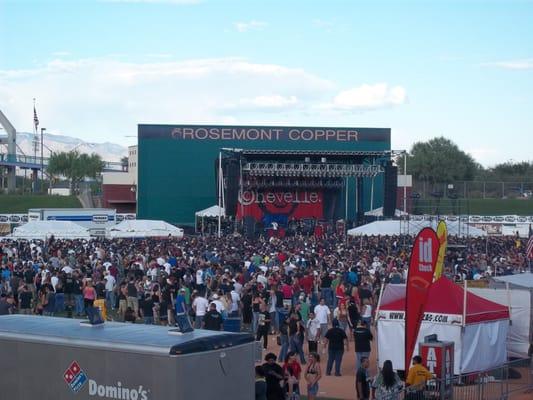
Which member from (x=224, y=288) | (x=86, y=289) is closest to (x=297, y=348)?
(x=224, y=288)

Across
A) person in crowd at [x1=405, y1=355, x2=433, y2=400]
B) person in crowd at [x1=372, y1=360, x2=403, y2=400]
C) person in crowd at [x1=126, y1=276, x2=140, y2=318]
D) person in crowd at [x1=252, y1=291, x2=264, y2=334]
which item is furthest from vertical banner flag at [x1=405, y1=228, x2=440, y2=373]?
person in crowd at [x1=126, y1=276, x2=140, y2=318]

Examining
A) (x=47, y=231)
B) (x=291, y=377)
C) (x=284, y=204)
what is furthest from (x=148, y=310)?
(x=284, y=204)

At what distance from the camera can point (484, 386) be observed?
47.8 feet

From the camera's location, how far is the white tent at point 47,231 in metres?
39.9

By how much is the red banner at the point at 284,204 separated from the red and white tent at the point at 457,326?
38425 mm

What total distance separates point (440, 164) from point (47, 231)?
70.7m

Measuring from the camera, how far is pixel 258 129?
64438mm

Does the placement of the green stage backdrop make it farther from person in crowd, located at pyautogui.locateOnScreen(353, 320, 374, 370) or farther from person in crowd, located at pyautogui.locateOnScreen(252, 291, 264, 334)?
person in crowd, located at pyautogui.locateOnScreen(353, 320, 374, 370)

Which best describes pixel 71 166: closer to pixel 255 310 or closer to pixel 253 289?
pixel 253 289

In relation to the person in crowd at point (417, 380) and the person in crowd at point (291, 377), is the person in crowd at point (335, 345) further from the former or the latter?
the person in crowd at point (417, 380)

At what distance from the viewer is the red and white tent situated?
15.5 metres

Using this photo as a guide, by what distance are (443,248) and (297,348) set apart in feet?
10.3

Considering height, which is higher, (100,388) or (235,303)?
(100,388)

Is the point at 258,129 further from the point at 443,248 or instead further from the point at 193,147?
the point at 443,248
